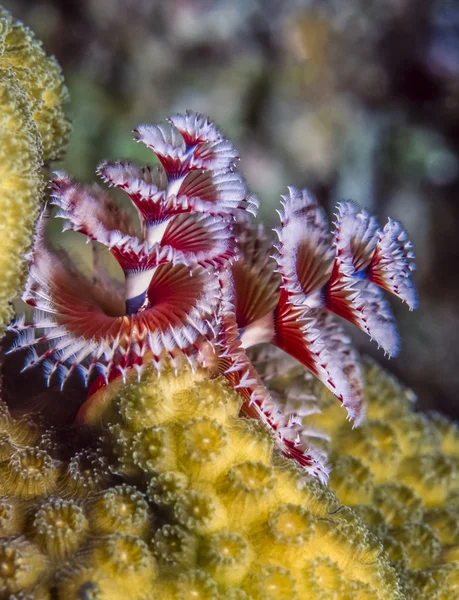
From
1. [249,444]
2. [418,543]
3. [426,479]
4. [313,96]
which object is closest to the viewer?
[249,444]

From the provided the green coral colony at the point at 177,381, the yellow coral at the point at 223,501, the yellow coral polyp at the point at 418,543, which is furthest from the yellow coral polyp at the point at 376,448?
the yellow coral at the point at 223,501

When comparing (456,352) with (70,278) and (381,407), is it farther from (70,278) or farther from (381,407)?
(70,278)

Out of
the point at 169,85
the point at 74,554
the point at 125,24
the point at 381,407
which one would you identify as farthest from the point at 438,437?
the point at 125,24

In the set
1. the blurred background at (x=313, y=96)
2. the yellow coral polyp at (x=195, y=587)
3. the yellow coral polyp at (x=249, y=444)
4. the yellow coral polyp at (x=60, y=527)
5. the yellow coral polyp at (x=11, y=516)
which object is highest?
the blurred background at (x=313, y=96)

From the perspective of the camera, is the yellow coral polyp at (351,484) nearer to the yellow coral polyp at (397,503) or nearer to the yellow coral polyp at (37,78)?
the yellow coral polyp at (397,503)

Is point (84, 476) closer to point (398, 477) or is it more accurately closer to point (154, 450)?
point (154, 450)

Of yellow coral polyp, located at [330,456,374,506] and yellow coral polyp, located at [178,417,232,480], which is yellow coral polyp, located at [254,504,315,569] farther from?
yellow coral polyp, located at [330,456,374,506]

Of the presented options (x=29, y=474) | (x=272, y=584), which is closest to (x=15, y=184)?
(x=29, y=474)
